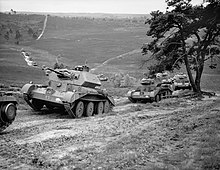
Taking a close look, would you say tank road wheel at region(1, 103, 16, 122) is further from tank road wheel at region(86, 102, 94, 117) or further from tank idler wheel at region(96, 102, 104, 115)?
tank idler wheel at region(96, 102, 104, 115)

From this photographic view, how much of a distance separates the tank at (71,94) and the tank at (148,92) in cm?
401

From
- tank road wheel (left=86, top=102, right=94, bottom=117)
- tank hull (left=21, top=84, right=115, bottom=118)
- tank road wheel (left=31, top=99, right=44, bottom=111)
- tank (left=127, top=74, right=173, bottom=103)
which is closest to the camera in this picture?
tank hull (left=21, top=84, right=115, bottom=118)

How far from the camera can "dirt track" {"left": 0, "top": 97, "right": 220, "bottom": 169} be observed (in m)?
6.48

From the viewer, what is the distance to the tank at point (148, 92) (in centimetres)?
2122

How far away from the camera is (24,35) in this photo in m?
81.7

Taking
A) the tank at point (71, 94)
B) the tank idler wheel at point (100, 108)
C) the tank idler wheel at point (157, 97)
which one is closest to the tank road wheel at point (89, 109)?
the tank at point (71, 94)

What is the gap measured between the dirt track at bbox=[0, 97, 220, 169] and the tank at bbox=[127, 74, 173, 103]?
368 inches

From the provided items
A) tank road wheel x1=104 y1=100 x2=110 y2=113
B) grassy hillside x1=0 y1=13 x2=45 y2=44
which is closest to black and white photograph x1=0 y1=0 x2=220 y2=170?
tank road wheel x1=104 y1=100 x2=110 y2=113

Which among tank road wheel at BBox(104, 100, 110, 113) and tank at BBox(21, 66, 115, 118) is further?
tank road wheel at BBox(104, 100, 110, 113)

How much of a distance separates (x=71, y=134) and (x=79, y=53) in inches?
2255

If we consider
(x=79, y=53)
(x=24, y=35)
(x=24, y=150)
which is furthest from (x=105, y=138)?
(x=24, y=35)

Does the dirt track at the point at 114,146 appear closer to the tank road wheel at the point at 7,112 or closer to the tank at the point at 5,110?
the tank at the point at 5,110

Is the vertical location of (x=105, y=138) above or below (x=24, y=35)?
below

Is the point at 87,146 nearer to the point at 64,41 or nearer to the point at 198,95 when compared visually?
the point at 198,95
